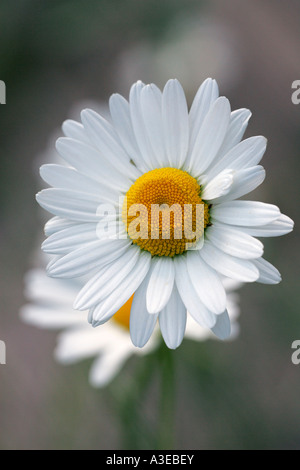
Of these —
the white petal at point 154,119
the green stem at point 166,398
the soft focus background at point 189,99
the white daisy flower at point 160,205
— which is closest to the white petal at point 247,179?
the white daisy flower at point 160,205

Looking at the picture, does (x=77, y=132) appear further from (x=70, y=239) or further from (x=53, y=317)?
(x=53, y=317)

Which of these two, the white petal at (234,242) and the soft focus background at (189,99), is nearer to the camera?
the white petal at (234,242)

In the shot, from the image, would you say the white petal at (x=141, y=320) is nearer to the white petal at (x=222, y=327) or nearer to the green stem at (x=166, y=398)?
the white petal at (x=222, y=327)

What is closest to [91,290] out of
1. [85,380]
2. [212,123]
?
[212,123]

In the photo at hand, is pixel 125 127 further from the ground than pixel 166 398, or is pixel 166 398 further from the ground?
pixel 125 127

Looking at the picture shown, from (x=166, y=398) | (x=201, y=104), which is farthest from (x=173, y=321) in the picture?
(x=166, y=398)

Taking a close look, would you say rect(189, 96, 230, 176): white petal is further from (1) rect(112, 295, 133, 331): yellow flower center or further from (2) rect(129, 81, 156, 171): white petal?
(1) rect(112, 295, 133, 331): yellow flower center

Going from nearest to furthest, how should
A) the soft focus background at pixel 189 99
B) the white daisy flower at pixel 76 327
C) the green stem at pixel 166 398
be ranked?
the green stem at pixel 166 398
the white daisy flower at pixel 76 327
the soft focus background at pixel 189 99
